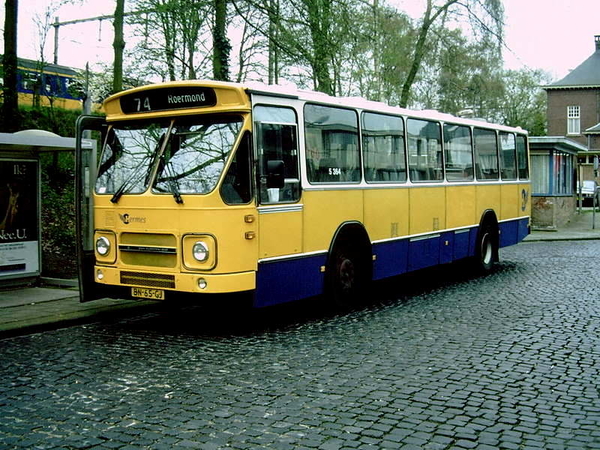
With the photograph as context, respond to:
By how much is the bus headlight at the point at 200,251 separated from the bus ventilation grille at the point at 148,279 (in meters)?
0.39

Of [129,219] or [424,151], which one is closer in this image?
[129,219]

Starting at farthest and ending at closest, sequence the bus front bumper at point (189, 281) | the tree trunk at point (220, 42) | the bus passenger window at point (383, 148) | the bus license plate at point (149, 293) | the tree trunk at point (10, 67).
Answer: the tree trunk at point (220, 42)
the tree trunk at point (10, 67)
the bus passenger window at point (383, 148)
the bus license plate at point (149, 293)
the bus front bumper at point (189, 281)

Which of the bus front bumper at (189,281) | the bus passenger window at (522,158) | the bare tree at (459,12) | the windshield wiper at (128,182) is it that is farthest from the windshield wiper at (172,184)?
the bare tree at (459,12)

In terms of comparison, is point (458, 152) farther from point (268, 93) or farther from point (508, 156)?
point (268, 93)

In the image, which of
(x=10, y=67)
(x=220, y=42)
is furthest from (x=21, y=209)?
(x=220, y=42)

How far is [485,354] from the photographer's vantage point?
7.89 meters

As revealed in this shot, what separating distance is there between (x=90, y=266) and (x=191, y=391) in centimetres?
390

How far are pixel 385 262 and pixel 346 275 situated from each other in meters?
1.12

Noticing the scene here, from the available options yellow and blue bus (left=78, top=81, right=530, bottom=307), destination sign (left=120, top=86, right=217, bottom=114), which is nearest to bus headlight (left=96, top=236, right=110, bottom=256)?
yellow and blue bus (left=78, top=81, right=530, bottom=307)

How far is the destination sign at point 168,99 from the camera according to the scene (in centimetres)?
894

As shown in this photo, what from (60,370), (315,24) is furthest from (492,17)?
(60,370)

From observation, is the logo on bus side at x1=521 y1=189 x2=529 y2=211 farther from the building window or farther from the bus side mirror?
the building window

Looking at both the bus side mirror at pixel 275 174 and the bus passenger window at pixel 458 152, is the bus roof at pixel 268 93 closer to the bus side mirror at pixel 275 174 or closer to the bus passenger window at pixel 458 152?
the bus side mirror at pixel 275 174

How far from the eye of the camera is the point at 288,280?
9477mm
